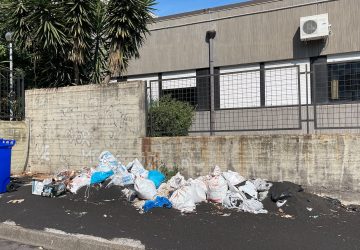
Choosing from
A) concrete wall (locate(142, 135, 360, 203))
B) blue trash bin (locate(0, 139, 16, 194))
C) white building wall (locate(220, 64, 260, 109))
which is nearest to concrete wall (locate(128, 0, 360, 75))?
white building wall (locate(220, 64, 260, 109))

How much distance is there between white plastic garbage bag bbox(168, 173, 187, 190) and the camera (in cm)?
856

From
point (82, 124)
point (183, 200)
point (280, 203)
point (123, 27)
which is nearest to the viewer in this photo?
point (280, 203)

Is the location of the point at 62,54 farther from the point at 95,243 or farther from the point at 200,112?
the point at 95,243

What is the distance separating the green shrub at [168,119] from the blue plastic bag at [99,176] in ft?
5.06

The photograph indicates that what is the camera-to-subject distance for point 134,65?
54.2ft

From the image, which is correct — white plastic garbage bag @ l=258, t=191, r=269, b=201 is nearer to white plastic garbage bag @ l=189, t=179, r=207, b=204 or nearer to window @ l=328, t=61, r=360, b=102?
white plastic garbage bag @ l=189, t=179, r=207, b=204

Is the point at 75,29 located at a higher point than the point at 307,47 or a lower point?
higher

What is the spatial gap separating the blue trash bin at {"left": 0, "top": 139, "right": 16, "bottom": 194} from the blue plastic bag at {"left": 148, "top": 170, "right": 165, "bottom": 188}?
3.20 m

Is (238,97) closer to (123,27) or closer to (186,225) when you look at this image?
(123,27)

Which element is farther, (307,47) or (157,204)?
(307,47)

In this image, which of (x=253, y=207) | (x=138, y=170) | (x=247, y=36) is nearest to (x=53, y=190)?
(x=138, y=170)

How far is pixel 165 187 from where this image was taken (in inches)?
340

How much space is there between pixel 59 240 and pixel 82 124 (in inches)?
197

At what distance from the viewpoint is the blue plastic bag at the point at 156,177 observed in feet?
29.1
